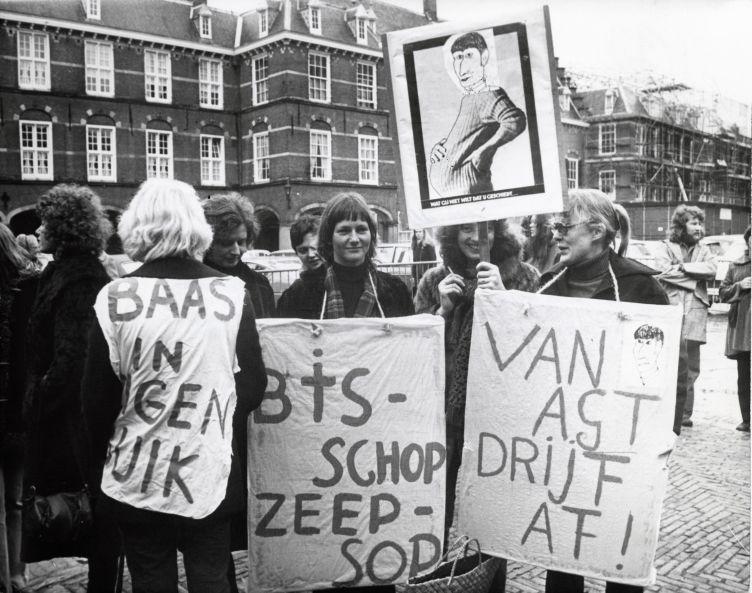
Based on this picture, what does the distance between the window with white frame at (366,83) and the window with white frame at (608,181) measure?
1893 cm

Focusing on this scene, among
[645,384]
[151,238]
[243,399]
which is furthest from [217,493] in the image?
[645,384]

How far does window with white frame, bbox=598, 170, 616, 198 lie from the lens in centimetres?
4580

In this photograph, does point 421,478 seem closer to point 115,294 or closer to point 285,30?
point 115,294

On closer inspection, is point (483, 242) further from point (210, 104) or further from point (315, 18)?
point (210, 104)

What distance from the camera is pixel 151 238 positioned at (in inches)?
97.3

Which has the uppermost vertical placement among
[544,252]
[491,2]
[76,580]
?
[491,2]

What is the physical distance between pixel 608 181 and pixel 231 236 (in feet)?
150

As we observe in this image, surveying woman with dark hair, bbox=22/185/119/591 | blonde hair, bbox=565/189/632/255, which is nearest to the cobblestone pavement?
woman with dark hair, bbox=22/185/119/591

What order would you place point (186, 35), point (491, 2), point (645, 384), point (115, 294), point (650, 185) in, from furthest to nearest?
1. point (650, 185)
2. point (186, 35)
3. point (491, 2)
4. point (645, 384)
5. point (115, 294)

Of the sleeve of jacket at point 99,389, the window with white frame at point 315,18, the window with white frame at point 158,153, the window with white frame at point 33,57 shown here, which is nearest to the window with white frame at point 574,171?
the window with white frame at point 315,18

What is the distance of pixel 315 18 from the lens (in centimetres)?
3170

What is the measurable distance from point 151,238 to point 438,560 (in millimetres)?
1708

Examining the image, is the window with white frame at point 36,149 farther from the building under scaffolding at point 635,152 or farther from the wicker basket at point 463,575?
the building under scaffolding at point 635,152

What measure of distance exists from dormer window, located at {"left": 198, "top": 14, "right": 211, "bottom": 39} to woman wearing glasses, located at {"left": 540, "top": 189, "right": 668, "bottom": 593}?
3076 centimetres
